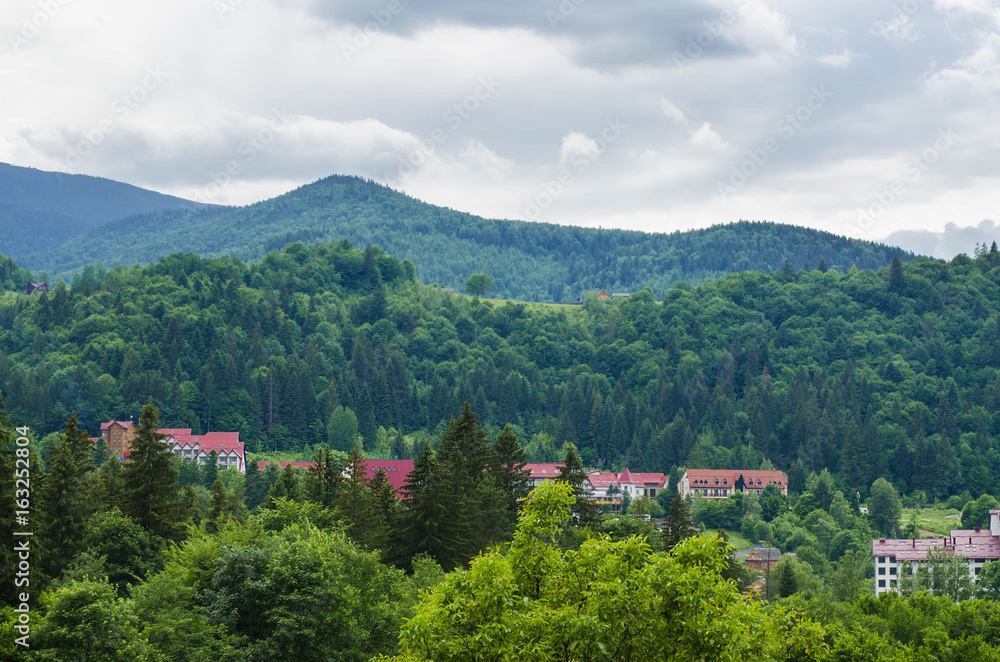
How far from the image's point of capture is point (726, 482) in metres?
150

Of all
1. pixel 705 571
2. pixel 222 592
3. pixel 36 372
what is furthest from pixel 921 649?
pixel 36 372

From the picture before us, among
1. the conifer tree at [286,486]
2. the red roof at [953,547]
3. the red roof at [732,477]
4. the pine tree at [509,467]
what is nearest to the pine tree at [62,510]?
the conifer tree at [286,486]

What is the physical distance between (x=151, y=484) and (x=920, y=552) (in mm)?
79468

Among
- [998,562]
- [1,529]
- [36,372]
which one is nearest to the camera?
[1,529]

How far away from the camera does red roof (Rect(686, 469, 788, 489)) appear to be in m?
150

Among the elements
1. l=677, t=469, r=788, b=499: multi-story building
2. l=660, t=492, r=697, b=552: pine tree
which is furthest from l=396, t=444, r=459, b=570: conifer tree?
l=677, t=469, r=788, b=499: multi-story building

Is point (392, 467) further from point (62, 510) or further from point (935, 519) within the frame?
point (62, 510)

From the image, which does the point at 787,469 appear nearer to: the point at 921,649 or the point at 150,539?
the point at 921,649

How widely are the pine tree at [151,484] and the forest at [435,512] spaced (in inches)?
5.3

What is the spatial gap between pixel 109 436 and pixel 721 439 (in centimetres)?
9113

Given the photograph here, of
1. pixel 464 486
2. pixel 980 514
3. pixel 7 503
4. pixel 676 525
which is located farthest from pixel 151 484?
pixel 980 514

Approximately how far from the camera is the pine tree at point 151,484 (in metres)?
52.3

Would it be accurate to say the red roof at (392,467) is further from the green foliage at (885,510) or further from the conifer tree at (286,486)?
the green foliage at (885,510)

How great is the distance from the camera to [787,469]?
561 feet
